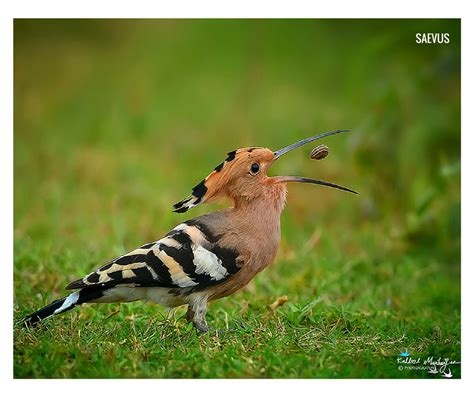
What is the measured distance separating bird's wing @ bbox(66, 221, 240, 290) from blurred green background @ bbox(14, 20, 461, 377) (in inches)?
11.8

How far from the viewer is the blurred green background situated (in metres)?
4.19

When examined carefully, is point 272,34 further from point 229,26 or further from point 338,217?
point 338,217

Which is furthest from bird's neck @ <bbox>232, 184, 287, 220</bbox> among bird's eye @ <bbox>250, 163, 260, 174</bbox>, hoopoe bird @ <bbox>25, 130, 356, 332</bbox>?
bird's eye @ <bbox>250, 163, 260, 174</bbox>

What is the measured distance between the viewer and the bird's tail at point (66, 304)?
3918 mm

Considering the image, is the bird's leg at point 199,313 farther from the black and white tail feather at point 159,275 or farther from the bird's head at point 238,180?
the bird's head at point 238,180

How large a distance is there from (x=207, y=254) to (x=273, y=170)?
3.17 metres

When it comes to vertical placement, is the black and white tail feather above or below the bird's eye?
below

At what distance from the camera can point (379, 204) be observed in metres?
6.58

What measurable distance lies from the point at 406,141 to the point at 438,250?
0.95m

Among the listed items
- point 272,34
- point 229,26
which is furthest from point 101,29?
point 272,34

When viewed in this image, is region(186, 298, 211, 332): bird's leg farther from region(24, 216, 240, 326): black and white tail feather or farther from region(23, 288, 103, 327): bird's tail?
region(23, 288, 103, 327): bird's tail

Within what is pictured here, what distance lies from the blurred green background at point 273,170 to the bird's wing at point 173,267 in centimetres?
30

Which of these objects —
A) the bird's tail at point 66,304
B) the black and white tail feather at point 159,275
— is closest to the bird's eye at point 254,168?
the black and white tail feather at point 159,275

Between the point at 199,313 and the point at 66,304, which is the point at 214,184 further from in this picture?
the point at 66,304
